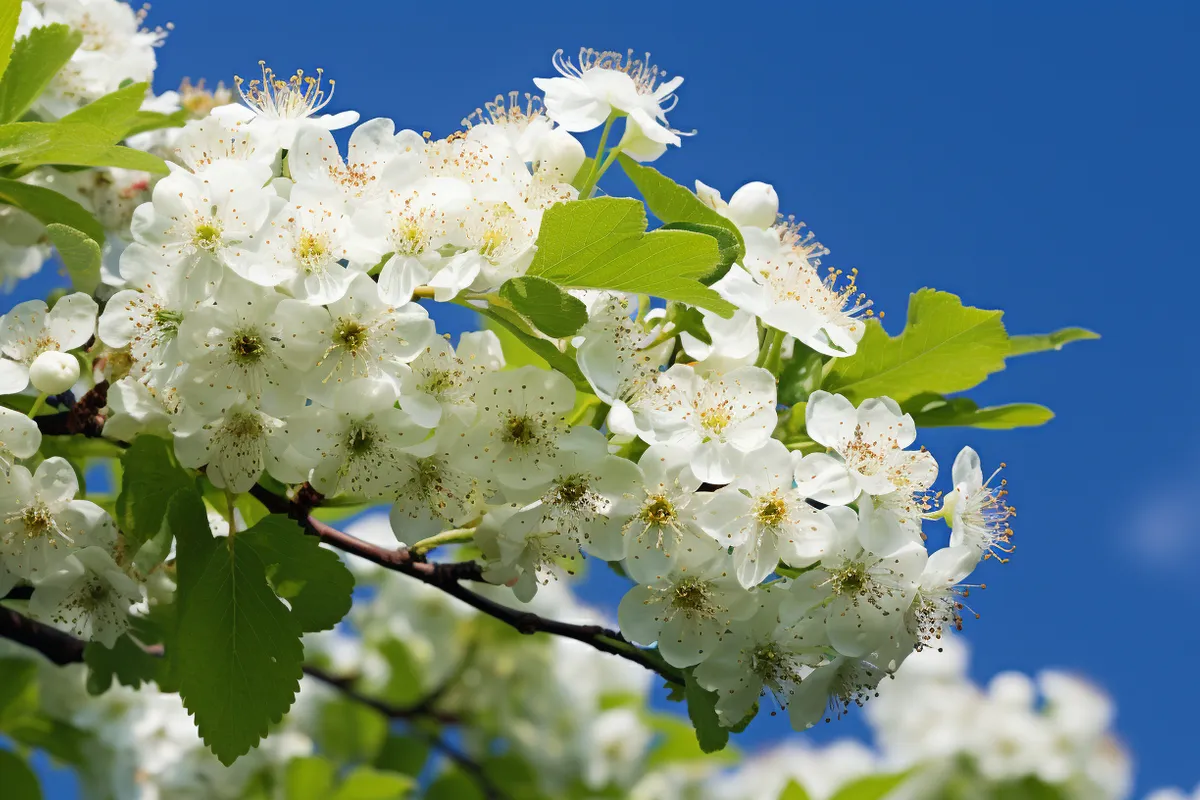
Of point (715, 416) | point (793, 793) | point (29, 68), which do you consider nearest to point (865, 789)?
point (793, 793)

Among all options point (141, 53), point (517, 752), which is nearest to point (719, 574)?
point (141, 53)

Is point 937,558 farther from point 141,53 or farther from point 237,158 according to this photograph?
point 141,53

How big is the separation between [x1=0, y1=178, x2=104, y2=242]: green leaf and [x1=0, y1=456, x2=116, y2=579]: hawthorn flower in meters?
0.52

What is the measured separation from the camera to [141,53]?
2951 mm

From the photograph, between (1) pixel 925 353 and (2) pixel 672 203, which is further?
(1) pixel 925 353

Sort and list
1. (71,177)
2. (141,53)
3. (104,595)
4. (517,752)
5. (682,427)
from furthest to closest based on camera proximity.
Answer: (517,752)
(141,53)
(71,177)
(104,595)
(682,427)

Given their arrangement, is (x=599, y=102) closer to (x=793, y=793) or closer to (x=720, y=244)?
(x=720, y=244)

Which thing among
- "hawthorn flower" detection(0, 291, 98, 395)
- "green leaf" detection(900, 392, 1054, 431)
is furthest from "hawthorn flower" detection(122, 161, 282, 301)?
"green leaf" detection(900, 392, 1054, 431)

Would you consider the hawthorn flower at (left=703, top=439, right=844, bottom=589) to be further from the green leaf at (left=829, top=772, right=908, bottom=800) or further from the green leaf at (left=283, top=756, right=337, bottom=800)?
the green leaf at (left=283, top=756, right=337, bottom=800)

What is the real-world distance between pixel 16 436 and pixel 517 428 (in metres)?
0.80

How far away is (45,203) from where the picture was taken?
2148mm

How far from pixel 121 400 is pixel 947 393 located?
1.42m

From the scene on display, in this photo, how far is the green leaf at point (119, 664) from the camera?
93.8 inches

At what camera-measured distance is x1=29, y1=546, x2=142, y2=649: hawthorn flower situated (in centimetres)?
195
